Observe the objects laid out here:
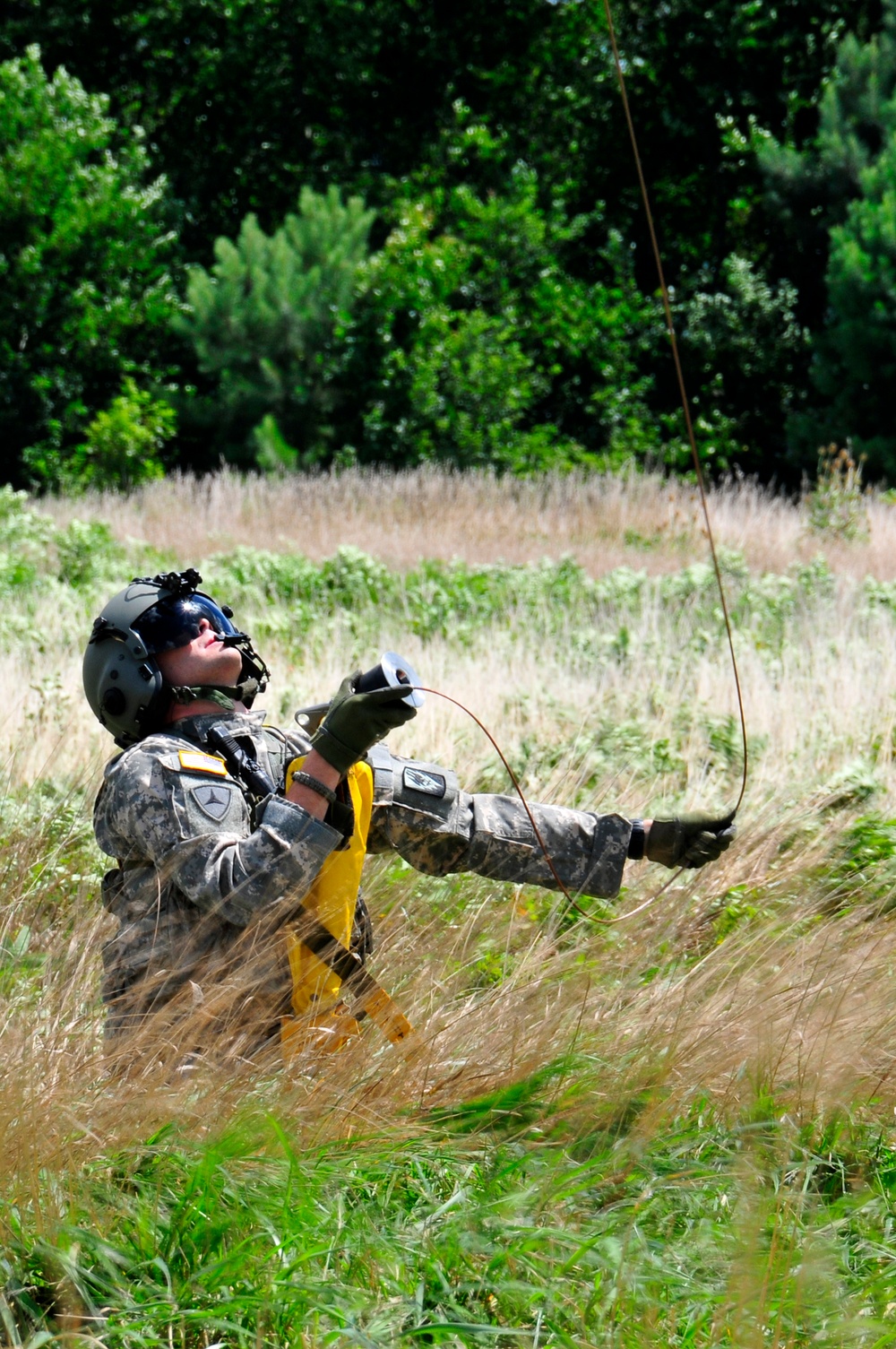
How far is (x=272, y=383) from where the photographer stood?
2041 centimetres

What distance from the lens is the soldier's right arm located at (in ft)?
9.45

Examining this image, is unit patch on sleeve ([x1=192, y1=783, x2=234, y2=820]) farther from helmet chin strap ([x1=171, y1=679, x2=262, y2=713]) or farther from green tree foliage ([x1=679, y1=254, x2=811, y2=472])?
green tree foliage ([x1=679, y1=254, x2=811, y2=472])

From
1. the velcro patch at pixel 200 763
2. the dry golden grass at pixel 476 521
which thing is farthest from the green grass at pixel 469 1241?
the dry golden grass at pixel 476 521

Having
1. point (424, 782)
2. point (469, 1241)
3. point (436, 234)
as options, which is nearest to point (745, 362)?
point (436, 234)

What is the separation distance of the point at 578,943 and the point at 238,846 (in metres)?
1.40

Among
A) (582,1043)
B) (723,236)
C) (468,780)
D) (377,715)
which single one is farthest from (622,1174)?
(723,236)

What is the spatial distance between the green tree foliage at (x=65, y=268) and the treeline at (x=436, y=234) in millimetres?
47

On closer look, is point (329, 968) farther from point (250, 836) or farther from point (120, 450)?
point (120, 450)

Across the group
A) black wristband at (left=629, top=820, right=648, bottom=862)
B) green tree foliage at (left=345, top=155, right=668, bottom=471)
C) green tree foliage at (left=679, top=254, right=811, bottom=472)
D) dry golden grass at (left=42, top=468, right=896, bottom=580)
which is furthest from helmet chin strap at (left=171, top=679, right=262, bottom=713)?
green tree foliage at (left=679, top=254, right=811, bottom=472)

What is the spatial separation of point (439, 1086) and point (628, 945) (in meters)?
1.11

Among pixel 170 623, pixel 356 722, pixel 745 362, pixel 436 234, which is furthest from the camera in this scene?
pixel 436 234

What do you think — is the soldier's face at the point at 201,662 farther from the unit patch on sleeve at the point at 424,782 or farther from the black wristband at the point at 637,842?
the black wristband at the point at 637,842

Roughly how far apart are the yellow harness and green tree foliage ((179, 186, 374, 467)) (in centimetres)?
1730

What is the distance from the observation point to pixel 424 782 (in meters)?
3.37
